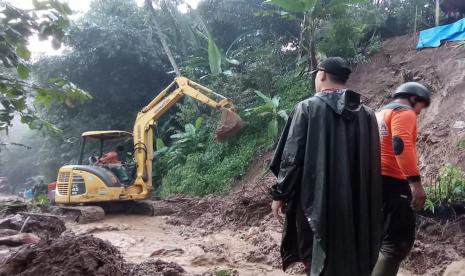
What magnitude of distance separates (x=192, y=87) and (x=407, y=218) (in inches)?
294

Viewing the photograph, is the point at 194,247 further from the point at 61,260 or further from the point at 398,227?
the point at 398,227

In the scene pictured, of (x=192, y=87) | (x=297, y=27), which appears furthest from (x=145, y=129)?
(x=297, y=27)

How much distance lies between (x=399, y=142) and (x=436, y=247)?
219 centimetres

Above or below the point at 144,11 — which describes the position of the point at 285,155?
below

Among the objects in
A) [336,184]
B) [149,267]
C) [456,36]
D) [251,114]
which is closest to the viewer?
[336,184]

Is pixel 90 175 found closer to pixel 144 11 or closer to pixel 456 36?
pixel 456 36

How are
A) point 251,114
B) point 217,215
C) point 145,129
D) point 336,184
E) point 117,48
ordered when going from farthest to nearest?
point 117,48 → point 251,114 → point 145,129 → point 217,215 → point 336,184

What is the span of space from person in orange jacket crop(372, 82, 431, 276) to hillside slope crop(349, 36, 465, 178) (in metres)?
3.48

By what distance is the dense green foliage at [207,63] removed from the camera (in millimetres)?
11805

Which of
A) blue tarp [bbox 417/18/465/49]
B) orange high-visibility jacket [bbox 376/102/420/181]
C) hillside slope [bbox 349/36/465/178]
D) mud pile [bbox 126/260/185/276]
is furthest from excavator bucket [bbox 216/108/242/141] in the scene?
orange high-visibility jacket [bbox 376/102/420/181]

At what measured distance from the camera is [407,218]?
3.02 meters

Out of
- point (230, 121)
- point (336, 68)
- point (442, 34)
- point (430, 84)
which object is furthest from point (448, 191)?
point (442, 34)

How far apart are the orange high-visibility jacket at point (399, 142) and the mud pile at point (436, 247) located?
5.90ft

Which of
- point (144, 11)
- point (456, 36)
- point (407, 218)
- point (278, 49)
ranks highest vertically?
point (144, 11)
